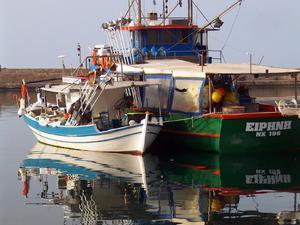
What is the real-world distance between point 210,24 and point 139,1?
3.30 metres

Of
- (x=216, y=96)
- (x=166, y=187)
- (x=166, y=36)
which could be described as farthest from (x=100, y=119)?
(x=166, y=187)

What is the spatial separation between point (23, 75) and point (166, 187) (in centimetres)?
6094

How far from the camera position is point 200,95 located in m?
24.3

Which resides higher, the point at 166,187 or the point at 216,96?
the point at 216,96

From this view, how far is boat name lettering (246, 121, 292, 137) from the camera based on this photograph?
22875 mm

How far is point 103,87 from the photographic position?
81.7 ft

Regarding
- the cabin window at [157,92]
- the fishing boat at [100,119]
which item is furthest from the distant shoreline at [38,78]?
the cabin window at [157,92]

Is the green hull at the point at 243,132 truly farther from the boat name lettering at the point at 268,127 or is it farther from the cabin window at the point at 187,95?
the cabin window at the point at 187,95

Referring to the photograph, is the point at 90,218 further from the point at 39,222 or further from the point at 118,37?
the point at 118,37

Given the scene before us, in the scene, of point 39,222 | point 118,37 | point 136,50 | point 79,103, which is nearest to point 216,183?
point 39,222

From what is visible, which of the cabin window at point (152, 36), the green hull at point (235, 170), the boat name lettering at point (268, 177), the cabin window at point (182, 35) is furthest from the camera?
the cabin window at point (182, 35)

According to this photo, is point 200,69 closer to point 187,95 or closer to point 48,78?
point 187,95

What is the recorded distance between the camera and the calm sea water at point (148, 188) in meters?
15.7

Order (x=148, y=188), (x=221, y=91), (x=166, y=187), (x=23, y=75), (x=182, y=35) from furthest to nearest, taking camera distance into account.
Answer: (x=23, y=75) < (x=182, y=35) < (x=221, y=91) < (x=166, y=187) < (x=148, y=188)
